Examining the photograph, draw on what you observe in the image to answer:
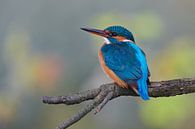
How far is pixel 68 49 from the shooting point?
4414mm

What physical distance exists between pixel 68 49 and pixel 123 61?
1.86m

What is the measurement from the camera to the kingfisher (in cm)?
243

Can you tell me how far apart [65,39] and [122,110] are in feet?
2.11

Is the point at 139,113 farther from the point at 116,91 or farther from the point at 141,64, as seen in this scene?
the point at 116,91

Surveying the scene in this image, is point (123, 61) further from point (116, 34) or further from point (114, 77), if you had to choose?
point (116, 34)

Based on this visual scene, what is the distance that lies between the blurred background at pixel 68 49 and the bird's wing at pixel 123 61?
1388 mm

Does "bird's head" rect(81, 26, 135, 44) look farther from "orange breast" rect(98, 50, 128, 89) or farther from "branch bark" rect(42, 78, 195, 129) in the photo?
"branch bark" rect(42, 78, 195, 129)

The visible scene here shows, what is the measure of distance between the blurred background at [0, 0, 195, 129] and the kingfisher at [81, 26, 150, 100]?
4.30 feet

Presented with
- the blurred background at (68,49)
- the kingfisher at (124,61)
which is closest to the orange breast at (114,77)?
the kingfisher at (124,61)

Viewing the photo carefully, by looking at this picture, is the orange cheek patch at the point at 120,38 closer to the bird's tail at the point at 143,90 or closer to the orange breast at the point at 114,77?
the orange breast at the point at 114,77

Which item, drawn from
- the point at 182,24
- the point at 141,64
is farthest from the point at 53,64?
the point at 141,64

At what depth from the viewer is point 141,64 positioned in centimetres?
252

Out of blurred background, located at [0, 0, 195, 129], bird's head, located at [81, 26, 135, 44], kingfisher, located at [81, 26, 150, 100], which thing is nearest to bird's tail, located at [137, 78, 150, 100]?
kingfisher, located at [81, 26, 150, 100]

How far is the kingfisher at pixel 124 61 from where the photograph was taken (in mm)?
2430
